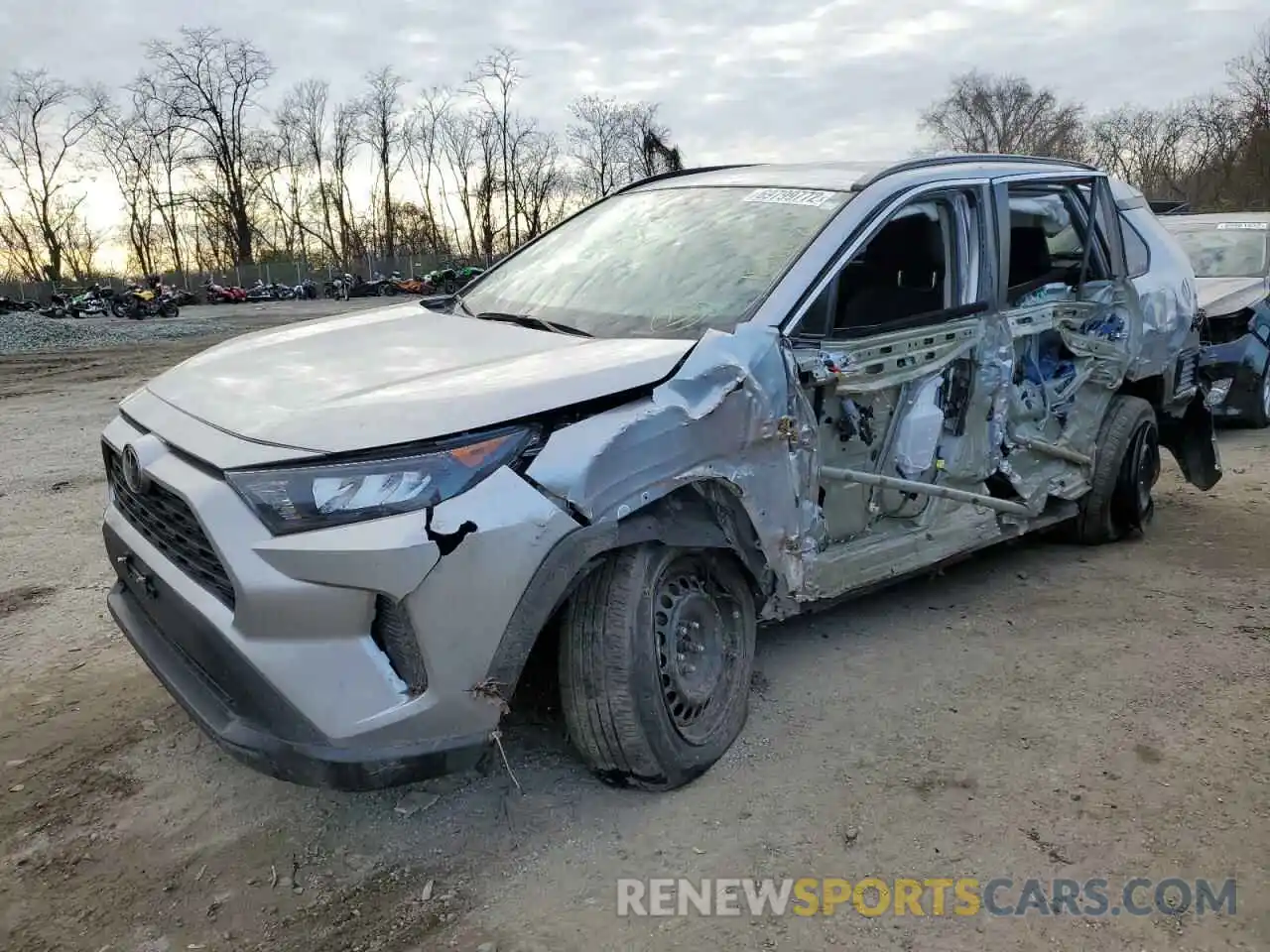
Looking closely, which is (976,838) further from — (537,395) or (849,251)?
(849,251)

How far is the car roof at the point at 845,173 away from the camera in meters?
3.66

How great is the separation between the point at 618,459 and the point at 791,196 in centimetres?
162

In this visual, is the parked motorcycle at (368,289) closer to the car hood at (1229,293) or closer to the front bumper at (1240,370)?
the car hood at (1229,293)

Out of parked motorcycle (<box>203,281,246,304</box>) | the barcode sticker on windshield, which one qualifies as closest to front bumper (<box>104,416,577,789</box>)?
the barcode sticker on windshield

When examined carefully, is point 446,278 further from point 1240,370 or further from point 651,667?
point 651,667

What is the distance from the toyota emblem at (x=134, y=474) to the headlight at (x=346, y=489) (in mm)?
510

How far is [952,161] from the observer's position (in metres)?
4.00

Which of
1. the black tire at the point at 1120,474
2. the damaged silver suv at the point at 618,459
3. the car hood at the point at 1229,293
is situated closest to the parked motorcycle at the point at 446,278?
the car hood at the point at 1229,293

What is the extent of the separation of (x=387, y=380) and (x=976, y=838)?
203cm

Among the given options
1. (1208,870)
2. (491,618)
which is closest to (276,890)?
(491,618)

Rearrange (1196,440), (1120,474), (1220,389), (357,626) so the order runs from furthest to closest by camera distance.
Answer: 1. (1220,389)
2. (1196,440)
3. (1120,474)
4. (357,626)

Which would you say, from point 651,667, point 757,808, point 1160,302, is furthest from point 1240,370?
point 651,667

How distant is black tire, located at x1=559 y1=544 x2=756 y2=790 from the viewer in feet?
8.63

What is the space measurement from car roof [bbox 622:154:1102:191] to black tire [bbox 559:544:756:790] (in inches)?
62.3
